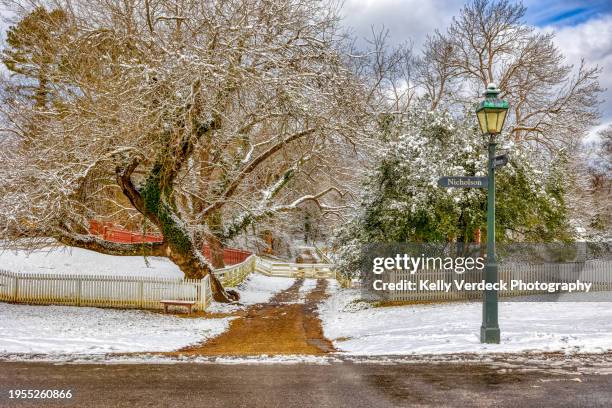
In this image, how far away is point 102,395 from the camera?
275 inches

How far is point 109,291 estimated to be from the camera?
63.7ft

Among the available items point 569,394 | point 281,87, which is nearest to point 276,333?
point 281,87

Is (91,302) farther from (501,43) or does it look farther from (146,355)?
(501,43)

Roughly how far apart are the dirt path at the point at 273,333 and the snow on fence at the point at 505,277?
3337 millimetres

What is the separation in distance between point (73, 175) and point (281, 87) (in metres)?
6.39

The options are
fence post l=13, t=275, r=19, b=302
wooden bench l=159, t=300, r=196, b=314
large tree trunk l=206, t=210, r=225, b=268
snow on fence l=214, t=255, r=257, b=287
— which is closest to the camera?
wooden bench l=159, t=300, r=196, b=314

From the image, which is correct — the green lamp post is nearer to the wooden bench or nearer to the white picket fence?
the wooden bench

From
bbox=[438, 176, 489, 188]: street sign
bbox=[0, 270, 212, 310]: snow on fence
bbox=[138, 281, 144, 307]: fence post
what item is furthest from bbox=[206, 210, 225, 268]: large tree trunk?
bbox=[438, 176, 489, 188]: street sign

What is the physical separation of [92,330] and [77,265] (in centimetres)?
1541

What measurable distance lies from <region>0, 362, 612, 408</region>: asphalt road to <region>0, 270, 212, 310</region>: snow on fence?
33.6 ft

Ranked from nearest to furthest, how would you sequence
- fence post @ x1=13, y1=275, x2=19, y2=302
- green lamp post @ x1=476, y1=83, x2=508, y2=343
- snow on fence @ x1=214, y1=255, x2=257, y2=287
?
1. green lamp post @ x1=476, y1=83, x2=508, y2=343
2. fence post @ x1=13, y1=275, x2=19, y2=302
3. snow on fence @ x1=214, y1=255, x2=257, y2=287

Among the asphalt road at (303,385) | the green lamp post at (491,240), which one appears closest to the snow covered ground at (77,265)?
the asphalt road at (303,385)

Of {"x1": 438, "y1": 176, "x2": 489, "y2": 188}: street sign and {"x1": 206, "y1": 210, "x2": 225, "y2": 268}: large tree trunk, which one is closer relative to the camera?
{"x1": 438, "y1": 176, "x2": 489, "y2": 188}: street sign

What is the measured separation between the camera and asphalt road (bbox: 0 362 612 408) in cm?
656
